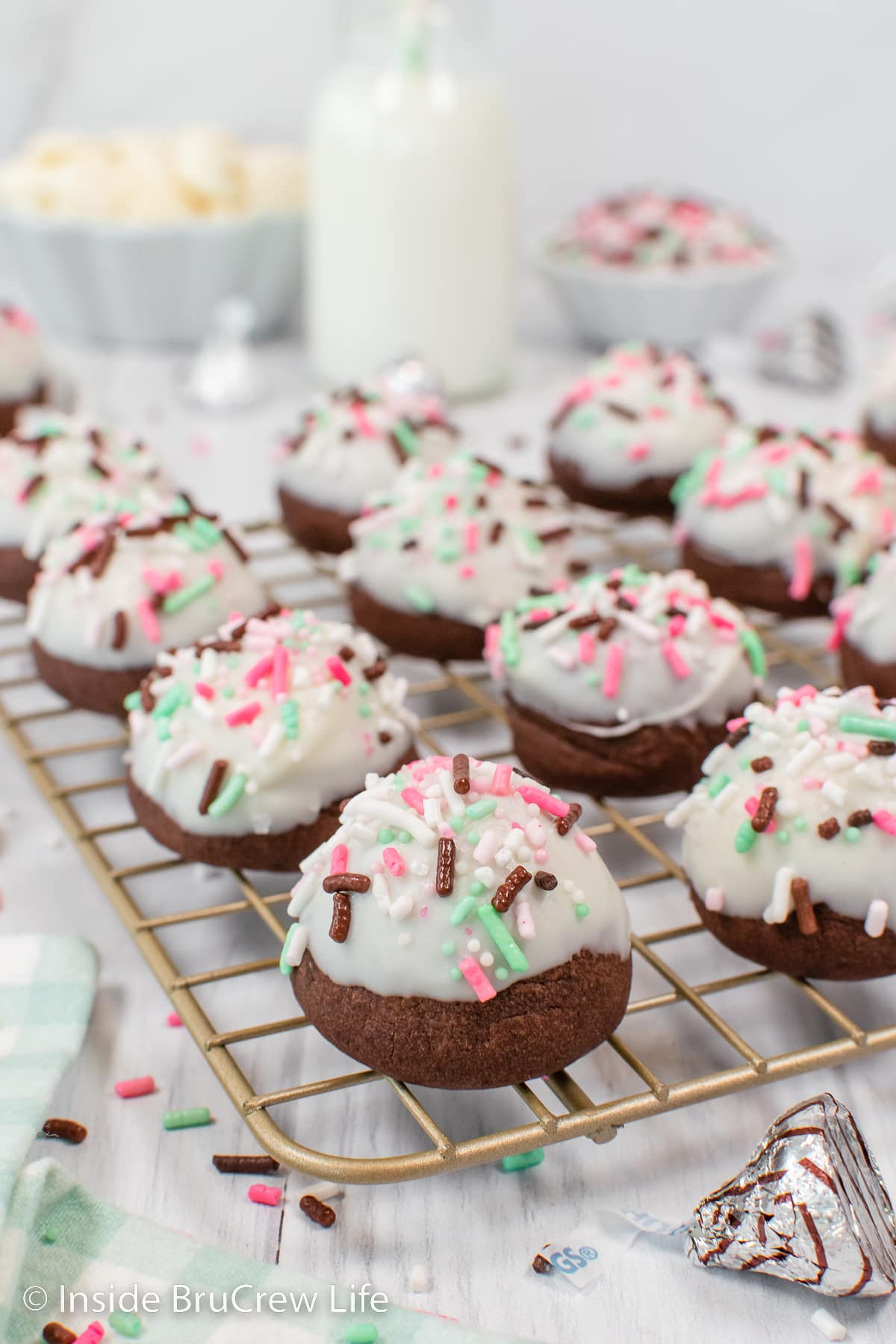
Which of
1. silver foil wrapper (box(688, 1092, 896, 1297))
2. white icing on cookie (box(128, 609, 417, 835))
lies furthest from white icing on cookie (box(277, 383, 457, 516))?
silver foil wrapper (box(688, 1092, 896, 1297))

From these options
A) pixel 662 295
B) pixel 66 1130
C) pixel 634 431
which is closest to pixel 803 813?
pixel 66 1130

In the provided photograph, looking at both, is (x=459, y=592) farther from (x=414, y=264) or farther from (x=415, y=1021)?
(x=414, y=264)

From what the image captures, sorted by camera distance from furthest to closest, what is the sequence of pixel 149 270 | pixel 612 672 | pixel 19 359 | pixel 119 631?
pixel 149 270 → pixel 19 359 → pixel 119 631 → pixel 612 672

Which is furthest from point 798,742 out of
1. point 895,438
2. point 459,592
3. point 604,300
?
point 604,300

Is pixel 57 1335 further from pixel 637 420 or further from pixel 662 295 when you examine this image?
pixel 662 295

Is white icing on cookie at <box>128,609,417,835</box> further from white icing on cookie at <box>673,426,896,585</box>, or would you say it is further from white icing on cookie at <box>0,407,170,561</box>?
white icing on cookie at <box>673,426,896,585</box>

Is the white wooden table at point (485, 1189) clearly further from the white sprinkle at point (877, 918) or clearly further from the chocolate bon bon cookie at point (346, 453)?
the chocolate bon bon cookie at point (346, 453)
